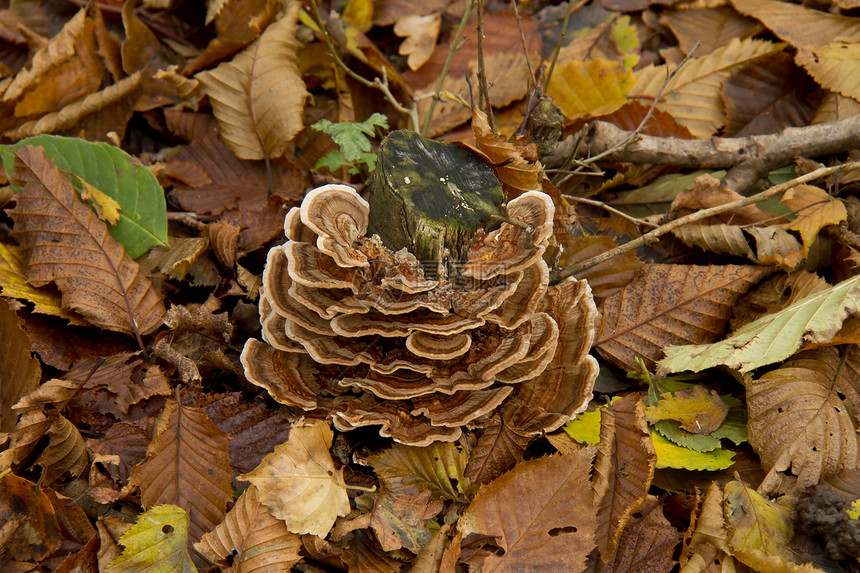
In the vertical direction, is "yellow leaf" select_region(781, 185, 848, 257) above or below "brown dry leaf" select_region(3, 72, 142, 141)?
below

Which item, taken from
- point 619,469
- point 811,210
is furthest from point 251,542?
point 811,210

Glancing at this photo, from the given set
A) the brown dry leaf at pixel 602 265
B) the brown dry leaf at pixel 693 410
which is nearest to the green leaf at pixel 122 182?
the brown dry leaf at pixel 602 265

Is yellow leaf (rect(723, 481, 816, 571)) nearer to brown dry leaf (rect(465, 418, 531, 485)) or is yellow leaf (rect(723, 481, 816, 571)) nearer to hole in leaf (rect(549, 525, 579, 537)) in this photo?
hole in leaf (rect(549, 525, 579, 537))

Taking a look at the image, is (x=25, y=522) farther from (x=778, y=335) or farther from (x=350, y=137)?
(x=778, y=335)

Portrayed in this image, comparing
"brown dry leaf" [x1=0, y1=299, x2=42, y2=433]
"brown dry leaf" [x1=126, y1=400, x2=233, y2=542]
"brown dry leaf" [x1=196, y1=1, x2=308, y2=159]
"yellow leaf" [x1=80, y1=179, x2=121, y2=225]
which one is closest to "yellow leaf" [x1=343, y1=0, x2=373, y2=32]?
"brown dry leaf" [x1=196, y1=1, x2=308, y2=159]

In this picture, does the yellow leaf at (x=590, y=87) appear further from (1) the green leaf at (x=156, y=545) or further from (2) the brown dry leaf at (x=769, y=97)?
(1) the green leaf at (x=156, y=545)

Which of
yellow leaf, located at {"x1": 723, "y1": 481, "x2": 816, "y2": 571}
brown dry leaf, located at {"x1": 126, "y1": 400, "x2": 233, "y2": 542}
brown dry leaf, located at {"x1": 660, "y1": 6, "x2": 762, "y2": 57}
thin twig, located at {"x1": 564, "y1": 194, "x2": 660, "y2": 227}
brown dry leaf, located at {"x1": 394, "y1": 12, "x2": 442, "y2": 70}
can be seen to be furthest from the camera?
brown dry leaf, located at {"x1": 394, "y1": 12, "x2": 442, "y2": 70}

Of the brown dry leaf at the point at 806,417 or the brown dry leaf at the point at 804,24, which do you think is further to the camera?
the brown dry leaf at the point at 804,24

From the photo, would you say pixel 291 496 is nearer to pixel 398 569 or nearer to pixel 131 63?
pixel 398 569
